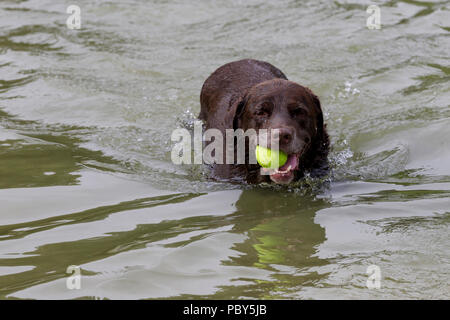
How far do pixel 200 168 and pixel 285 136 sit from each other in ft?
4.85

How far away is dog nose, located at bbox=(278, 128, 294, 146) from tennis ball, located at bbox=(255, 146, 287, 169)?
108 mm

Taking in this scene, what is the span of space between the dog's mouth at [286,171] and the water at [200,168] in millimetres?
236

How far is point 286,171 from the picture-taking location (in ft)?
17.9

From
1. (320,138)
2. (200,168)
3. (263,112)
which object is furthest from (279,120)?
(200,168)

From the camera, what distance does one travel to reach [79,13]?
11.6 meters

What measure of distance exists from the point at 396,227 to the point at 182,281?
1.63 meters

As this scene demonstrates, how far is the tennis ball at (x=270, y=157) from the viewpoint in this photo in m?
5.38

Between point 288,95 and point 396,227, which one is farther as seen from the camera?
point 288,95

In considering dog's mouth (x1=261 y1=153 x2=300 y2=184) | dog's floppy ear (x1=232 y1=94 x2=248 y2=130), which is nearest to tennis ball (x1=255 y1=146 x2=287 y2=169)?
dog's mouth (x1=261 y1=153 x2=300 y2=184)

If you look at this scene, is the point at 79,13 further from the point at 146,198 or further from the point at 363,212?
the point at 363,212

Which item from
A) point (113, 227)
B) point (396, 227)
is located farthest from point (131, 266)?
point (396, 227)

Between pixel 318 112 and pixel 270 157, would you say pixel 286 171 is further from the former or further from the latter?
pixel 318 112

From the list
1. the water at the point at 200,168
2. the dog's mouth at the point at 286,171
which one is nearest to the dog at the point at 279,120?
the dog's mouth at the point at 286,171
